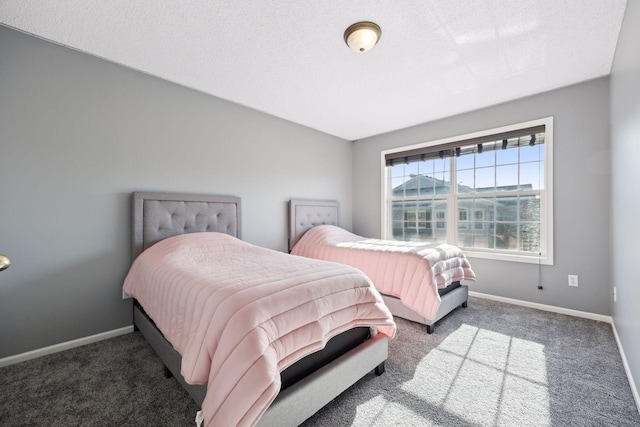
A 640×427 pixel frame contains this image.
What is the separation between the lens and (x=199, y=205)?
2.78 m

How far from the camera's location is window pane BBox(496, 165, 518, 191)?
128 inches

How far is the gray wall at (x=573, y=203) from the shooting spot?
262 cm

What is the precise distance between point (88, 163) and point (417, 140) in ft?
12.4

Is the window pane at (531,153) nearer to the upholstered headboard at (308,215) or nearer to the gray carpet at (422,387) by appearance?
the gray carpet at (422,387)

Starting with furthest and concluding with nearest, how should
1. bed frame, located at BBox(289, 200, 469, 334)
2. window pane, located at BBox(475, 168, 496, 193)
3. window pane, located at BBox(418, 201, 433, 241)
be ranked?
1. window pane, located at BBox(418, 201, 433, 241)
2. window pane, located at BBox(475, 168, 496, 193)
3. bed frame, located at BBox(289, 200, 469, 334)

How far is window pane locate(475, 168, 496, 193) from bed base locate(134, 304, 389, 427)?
2.63m

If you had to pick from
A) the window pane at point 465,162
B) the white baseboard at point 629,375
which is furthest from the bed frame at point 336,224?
the window pane at point 465,162

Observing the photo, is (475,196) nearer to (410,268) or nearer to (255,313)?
(410,268)

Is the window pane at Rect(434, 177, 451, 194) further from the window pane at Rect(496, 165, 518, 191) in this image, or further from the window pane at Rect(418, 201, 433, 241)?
the window pane at Rect(496, 165, 518, 191)

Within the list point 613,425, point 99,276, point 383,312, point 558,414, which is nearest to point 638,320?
point 613,425

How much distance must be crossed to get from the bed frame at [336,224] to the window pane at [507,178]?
1.36 metres

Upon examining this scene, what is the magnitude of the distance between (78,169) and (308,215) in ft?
8.21

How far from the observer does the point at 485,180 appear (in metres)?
3.45

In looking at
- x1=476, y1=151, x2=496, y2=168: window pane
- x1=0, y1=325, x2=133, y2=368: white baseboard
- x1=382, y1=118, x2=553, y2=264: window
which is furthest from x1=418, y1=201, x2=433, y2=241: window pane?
x1=0, y1=325, x2=133, y2=368: white baseboard
